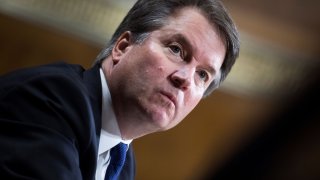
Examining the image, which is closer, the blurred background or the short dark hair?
the short dark hair

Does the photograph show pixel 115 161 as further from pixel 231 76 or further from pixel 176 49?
pixel 231 76

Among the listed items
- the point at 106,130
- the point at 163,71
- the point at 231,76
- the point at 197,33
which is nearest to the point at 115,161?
the point at 106,130

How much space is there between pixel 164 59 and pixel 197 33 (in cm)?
10

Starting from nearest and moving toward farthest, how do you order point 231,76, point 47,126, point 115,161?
1. point 47,126
2. point 115,161
3. point 231,76

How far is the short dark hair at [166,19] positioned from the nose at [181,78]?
144mm

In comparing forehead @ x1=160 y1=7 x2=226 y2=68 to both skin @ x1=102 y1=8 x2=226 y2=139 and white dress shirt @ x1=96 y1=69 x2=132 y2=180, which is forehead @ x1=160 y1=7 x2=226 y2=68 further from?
white dress shirt @ x1=96 y1=69 x2=132 y2=180

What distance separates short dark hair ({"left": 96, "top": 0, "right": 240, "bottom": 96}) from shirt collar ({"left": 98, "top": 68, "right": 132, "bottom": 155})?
189mm

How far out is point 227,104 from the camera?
351cm

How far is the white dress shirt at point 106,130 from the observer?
1094mm

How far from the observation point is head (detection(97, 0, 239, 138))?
112cm

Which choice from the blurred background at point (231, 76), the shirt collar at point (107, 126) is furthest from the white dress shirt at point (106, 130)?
the blurred background at point (231, 76)

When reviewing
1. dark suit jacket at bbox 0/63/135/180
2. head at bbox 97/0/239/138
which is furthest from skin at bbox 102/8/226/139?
dark suit jacket at bbox 0/63/135/180

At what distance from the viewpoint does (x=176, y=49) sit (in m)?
1.18

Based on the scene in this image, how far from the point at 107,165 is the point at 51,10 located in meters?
2.27
